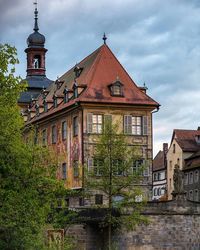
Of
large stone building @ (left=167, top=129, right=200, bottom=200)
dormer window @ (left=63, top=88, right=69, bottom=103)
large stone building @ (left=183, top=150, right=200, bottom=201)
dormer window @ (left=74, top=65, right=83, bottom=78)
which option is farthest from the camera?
large stone building @ (left=167, top=129, right=200, bottom=200)

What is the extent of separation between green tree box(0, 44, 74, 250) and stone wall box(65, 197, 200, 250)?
53.7ft

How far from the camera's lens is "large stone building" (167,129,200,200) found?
101m

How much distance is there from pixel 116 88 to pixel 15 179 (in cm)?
3105

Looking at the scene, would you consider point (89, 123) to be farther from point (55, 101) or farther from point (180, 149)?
point (180, 149)

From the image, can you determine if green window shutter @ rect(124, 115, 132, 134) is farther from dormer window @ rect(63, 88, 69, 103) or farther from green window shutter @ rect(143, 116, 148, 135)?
dormer window @ rect(63, 88, 69, 103)

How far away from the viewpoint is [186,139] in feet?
339

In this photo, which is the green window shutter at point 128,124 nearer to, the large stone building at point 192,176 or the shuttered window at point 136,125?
the shuttered window at point 136,125

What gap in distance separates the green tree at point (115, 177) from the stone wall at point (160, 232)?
163 cm

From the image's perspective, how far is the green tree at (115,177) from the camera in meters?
46.5

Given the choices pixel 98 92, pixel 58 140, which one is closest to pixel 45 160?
pixel 98 92

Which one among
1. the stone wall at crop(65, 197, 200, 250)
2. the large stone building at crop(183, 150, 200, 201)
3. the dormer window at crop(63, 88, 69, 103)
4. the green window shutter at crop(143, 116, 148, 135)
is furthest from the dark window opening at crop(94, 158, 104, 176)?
the large stone building at crop(183, 150, 200, 201)

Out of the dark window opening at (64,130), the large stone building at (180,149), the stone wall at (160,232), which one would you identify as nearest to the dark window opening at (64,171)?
the dark window opening at (64,130)

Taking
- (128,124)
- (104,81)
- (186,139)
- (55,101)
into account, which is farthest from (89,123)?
(186,139)

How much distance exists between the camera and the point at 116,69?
64.8 m
